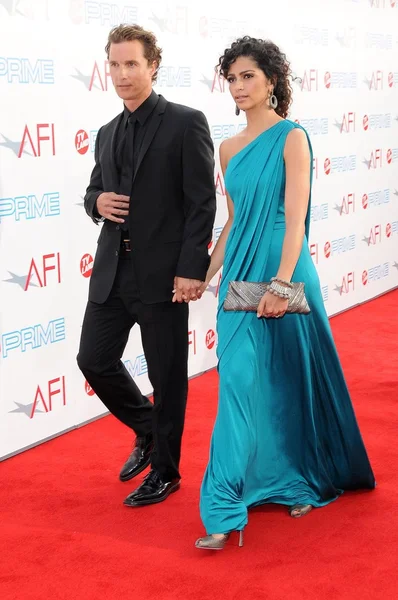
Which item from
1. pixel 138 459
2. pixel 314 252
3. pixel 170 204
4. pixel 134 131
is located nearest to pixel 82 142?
pixel 134 131

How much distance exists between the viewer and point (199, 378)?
5602mm

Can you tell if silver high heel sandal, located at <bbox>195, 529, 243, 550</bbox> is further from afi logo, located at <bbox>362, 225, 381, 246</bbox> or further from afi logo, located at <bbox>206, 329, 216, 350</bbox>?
afi logo, located at <bbox>362, 225, 381, 246</bbox>

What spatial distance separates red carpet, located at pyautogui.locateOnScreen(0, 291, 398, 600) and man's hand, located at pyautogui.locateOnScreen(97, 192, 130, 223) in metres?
1.08

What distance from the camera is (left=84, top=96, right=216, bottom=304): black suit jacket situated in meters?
3.40

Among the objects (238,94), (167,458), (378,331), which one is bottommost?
(378,331)

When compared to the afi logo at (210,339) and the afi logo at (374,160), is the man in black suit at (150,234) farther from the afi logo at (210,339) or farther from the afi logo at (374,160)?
the afi logo at (374,160)

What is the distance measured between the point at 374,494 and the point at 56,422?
1.59 meters

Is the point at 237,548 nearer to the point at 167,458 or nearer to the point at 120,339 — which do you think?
the point at 167,458

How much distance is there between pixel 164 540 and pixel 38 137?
1886mm

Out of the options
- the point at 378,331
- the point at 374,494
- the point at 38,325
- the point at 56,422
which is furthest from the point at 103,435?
the point at 378,331

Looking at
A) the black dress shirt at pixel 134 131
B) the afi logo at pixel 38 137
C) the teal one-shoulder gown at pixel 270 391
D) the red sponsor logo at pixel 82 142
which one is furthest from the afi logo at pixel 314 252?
the black dress shirt at pixel 134 131

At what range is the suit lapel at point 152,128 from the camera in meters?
3.44

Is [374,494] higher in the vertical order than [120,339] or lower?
lower

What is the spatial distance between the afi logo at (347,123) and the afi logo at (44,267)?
3.30 metres
